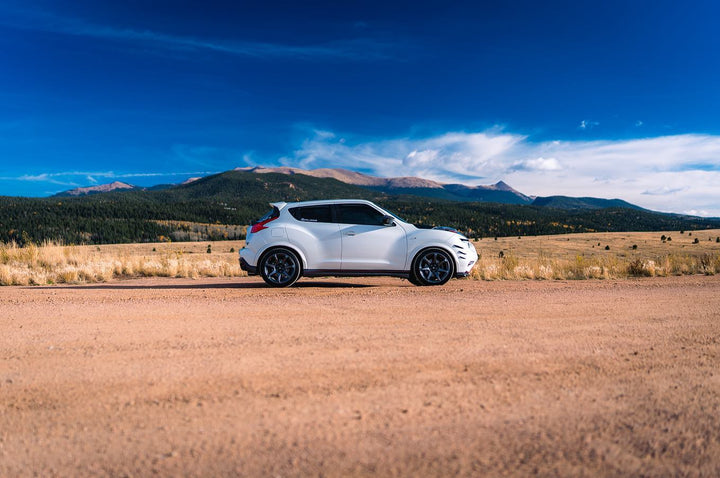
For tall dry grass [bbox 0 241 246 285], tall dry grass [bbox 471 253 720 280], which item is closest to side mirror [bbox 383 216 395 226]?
tall dry grass [bbox 471 253 720 280]

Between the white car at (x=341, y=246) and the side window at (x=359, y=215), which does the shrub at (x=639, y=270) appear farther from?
the side window at (x=359, y=215)

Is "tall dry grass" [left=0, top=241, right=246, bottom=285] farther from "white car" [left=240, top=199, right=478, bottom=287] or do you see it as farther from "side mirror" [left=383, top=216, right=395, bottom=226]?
"side mirror" [left=383, top=216, right=395, bottom=226]

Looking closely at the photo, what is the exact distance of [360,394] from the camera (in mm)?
3764

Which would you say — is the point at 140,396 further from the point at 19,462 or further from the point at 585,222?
the point at 585,222

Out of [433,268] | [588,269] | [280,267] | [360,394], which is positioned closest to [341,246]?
[280,267]

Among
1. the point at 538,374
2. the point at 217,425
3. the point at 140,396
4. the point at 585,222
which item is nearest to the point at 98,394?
the point at 140,396

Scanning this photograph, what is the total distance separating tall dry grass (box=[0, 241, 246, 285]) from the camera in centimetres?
1343

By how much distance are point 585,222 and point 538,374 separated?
609 ft

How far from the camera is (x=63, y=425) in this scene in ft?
10.9

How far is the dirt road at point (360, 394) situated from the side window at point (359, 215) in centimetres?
391

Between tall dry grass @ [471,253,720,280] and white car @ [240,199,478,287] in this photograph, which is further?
tall dry grass @ [471,253,720,280]

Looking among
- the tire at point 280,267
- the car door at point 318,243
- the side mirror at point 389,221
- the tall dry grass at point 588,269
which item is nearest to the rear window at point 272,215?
the car door at point 318,243

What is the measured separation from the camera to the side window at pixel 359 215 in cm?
1079

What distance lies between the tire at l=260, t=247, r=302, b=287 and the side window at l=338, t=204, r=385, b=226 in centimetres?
141
